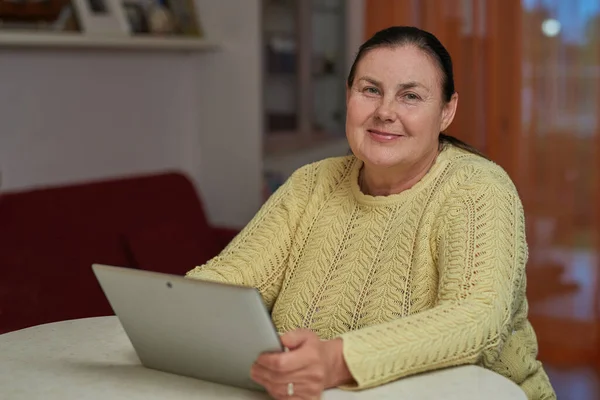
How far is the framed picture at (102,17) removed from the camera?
3.49m

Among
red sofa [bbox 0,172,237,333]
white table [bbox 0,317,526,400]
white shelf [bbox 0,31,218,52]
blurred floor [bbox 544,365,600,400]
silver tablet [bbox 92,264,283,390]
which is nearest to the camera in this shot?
silver tablet [bbox 92,264,283,390]

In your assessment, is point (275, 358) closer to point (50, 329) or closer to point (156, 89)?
point (50, 329)

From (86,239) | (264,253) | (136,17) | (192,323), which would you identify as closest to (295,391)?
(192,323)

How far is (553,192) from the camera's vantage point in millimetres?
3740

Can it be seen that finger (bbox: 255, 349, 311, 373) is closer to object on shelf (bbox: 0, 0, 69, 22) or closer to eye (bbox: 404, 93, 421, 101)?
eye (bbox: 404, 93, 421, 101)

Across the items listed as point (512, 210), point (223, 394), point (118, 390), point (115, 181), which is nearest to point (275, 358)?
point (223, 394)

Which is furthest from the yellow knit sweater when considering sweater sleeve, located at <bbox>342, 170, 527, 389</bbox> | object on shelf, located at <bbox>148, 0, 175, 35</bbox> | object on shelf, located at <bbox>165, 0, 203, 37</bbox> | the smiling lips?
object on shelf, located at <bbox>165, 0, 203, 37</bbox>

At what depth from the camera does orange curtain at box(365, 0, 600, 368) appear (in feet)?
12.0

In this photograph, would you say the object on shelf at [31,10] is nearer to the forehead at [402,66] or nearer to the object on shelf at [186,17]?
the object on shelf at [186,17]

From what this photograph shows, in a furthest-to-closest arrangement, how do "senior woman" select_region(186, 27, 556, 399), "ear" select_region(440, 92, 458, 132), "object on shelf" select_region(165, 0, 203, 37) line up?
"object on shelf" select_region(165, 0, 203, 37)
"ear" select_region(440, 92, 458, 132)
"senior woman" select_region(186, 27, 556, 399)

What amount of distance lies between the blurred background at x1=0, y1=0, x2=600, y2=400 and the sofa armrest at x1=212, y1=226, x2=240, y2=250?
8.9 inches

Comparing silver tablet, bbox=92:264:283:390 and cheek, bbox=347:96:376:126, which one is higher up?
cheek, bbox=347:96:376:126

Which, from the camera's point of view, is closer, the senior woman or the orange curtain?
the senior woman

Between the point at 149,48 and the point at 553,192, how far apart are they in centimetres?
172
